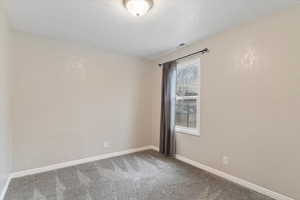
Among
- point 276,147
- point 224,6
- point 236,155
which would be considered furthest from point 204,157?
point 224,6

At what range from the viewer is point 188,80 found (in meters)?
3.43

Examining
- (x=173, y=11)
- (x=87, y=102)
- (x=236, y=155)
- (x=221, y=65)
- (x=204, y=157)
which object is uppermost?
(x=173, y=11)

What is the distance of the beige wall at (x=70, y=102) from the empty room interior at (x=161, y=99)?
0.02 metres

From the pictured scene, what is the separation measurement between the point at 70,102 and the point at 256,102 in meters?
3.09

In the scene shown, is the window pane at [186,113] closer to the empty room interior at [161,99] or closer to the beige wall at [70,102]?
the empty room interior at [161,99]

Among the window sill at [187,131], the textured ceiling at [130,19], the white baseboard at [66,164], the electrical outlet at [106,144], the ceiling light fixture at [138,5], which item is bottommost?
the white baseboard at [66,164]

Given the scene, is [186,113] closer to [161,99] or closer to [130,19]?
[161,99]

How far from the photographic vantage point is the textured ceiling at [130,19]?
1937mm

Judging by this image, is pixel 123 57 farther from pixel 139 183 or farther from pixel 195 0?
pixel 139 183

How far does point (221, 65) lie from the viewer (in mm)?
2676

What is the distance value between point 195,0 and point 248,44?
108 cm

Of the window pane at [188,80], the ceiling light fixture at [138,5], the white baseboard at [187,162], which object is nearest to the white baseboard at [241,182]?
the white baseboard at [187,162]

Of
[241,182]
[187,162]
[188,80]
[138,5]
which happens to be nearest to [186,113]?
[188,80]

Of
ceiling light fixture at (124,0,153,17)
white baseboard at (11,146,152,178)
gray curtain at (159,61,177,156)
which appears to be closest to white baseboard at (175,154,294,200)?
gray curtain at (159,61,177,156)
